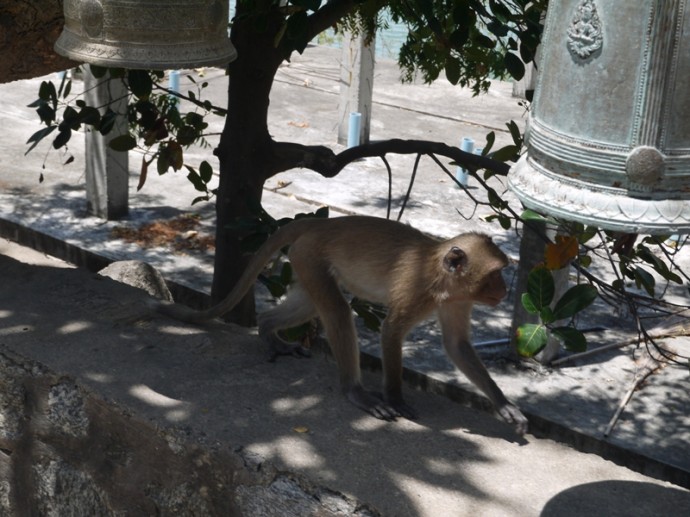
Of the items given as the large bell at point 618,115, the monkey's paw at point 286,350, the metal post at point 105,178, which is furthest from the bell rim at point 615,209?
the metal post at point 105,178

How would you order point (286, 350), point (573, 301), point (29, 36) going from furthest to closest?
point (29, 36) → point (286, 350) → point (573, 301)

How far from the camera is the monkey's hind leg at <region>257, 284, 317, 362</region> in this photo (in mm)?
4926

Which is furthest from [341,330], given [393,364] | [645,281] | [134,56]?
[134,56]

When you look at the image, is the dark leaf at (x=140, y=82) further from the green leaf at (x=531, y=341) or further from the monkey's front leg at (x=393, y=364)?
the green leaf at (x=531, y=341)

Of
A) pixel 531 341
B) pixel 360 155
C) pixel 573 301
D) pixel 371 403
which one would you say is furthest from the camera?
pixel 360 155

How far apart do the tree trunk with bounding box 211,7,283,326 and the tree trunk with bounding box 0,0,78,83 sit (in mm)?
838

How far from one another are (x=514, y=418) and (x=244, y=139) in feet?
6.60

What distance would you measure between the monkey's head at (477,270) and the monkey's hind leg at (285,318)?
0.77 meters

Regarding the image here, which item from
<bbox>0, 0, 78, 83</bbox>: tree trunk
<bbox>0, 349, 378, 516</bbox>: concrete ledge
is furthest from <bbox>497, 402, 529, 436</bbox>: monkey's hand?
<bbox>0, 0, 78, 83</bbox>: tree trunk

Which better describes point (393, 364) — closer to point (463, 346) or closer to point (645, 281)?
point (463, 346)

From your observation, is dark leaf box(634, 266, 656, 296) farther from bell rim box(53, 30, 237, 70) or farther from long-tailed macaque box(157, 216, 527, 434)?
bell rim box(53, 30, 237, 70)

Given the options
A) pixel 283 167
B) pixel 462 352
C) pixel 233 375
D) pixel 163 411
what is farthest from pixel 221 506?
pixel 283 167

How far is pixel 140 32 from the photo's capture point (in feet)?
10.4

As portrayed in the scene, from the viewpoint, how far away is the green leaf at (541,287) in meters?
3.00
